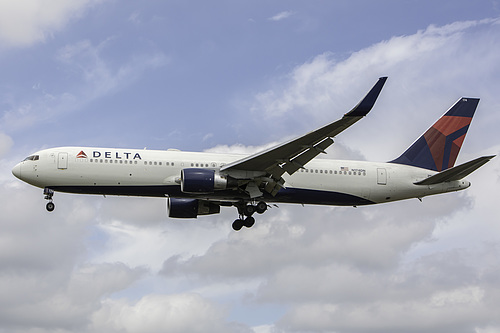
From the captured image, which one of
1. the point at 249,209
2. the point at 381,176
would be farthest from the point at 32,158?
the point at 381,176

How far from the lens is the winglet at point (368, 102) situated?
3231cm

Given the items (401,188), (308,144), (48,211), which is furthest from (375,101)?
(48,211)

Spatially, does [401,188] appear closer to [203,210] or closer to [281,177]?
[281,177]

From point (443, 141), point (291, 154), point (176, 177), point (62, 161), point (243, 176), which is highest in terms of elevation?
point (443, 141)

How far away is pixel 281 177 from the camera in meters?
41.2

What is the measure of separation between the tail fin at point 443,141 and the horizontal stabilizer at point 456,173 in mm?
1823

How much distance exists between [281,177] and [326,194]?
327 centimetres

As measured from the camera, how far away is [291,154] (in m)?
39.2

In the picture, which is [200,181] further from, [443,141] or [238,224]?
[443,141]

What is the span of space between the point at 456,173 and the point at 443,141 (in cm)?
482

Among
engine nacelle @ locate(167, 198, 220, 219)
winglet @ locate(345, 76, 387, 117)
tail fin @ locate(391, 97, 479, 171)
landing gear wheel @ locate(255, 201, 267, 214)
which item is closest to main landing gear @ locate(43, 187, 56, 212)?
engine nacelle @ locate(167, 198, 220, 219)

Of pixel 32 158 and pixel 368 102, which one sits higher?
pixel 32 158

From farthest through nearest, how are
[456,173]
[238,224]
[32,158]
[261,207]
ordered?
1. [238,224]
2. [261,207]
3. [456,173]
4. [32,158]

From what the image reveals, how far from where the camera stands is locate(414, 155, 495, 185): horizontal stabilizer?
4025cm
